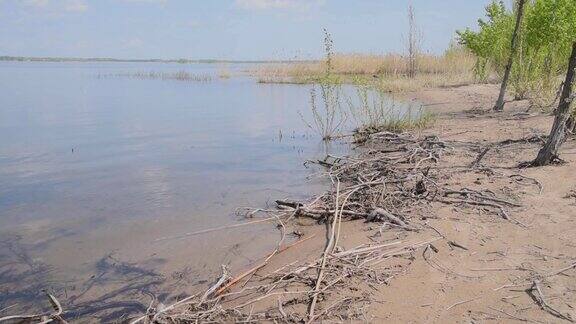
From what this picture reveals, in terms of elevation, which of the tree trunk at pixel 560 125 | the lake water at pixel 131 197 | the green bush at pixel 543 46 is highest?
the green bush at pixel 543 46

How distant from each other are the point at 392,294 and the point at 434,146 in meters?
5.74

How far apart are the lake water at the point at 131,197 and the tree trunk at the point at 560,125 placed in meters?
3.28

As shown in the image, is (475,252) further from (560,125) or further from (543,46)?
(543,46)

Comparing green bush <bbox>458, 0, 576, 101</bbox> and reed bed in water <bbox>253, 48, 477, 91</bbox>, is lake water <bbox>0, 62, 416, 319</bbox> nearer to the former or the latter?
green bush <bbox>458, 0, 576, 101</bbox>

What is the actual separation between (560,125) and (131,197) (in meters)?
6.16

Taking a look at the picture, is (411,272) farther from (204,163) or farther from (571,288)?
(204,163)

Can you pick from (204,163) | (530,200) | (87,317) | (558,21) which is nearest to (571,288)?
(530,200)

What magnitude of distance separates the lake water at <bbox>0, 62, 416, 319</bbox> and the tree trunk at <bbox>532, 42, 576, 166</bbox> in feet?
10.8

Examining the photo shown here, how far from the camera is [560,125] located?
632 centimetres

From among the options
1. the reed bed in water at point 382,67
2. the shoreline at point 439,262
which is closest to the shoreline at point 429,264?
the shoreline at point 439,262

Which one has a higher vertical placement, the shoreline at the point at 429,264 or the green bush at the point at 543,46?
the green bush at the point at 543,46

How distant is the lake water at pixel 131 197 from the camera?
15.1 feet

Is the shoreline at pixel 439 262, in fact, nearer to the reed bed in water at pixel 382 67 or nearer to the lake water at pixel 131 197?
the lake water at pixel 131 197

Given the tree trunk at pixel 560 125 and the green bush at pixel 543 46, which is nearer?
the tree trunk at pixel 560 125
